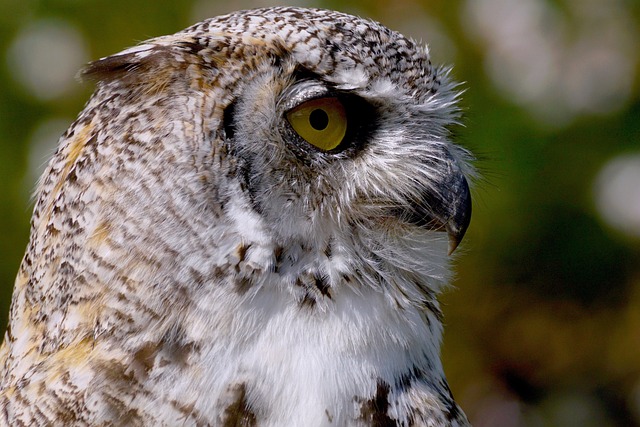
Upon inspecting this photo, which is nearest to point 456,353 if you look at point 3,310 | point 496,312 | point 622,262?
point 496,312

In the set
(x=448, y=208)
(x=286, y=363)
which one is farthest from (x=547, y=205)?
(x=286, y=363)

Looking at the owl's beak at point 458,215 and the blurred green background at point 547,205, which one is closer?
the owl's beak at point 458,215

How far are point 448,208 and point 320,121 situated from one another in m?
0.35

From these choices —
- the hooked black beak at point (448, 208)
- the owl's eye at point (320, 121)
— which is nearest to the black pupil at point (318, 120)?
the owl's eye at point (320, 121)

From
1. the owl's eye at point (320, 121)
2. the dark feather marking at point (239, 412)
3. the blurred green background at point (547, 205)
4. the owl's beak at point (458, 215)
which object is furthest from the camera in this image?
the blurred green background at point (547, 205)

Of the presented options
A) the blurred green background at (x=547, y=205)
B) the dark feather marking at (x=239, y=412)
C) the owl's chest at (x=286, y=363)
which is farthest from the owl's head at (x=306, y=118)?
the blurred green background at (x=547, y=205)

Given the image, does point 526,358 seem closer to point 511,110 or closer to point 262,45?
point 511,110

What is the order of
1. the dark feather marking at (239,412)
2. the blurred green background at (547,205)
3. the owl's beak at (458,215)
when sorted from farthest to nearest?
1. the blurred green background at (547,205)
2. the owl's beak at (458,215)
3. the dark feather marking at (239,412)

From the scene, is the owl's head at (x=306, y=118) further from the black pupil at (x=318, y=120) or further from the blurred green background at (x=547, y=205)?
the blurred green background at (x=547, y=205)

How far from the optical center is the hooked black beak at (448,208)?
1869 mm

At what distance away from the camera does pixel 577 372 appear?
3.94 meters

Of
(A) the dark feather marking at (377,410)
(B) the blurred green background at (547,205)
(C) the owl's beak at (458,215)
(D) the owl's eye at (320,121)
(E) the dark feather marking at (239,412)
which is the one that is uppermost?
(D) the owl's eye at (320,121)

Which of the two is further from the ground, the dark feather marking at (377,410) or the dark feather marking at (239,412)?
the dark feather marking at (239,412)

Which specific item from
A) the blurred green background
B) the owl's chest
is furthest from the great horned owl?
the blurred green background
